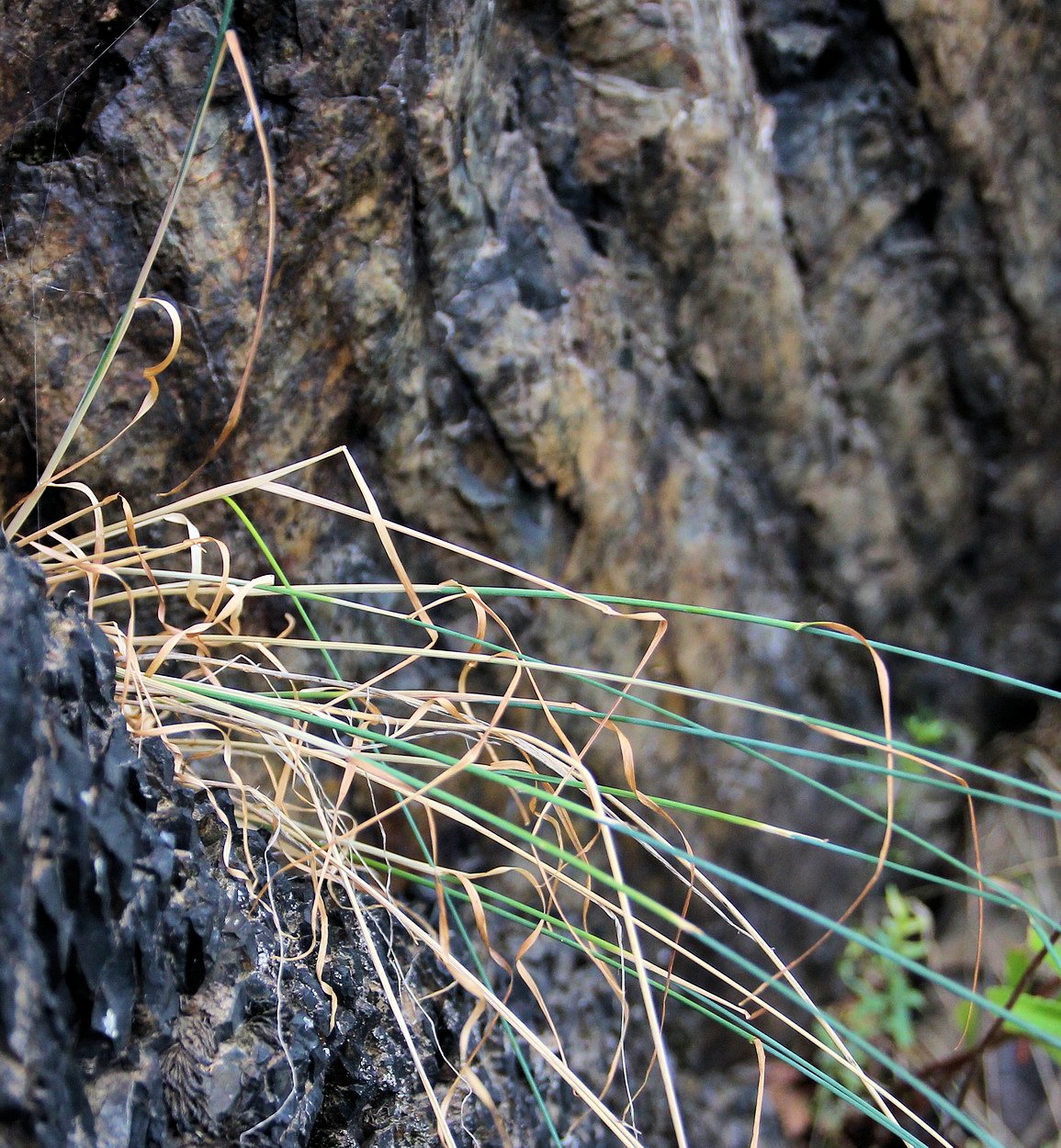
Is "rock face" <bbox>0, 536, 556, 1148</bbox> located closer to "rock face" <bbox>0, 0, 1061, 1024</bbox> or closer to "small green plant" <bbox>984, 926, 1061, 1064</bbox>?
"rock face" <bbox>0, 0, 1061, 1024</bbox>

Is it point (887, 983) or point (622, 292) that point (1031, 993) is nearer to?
point (887, 983)

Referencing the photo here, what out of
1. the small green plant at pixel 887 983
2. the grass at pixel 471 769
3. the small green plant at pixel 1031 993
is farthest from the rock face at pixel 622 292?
the small green plant at pixel 1031 993

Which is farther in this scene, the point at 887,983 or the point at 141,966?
the point at 887,983

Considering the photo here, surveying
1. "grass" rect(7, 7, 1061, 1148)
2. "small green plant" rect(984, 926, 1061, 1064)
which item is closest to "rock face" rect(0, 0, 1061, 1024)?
"grass" rect(7, 7, 1061, 1148)

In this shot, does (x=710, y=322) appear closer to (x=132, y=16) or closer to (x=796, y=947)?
(x=132, y=16)

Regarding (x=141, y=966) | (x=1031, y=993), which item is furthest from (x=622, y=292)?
(x=1031, y=993)
